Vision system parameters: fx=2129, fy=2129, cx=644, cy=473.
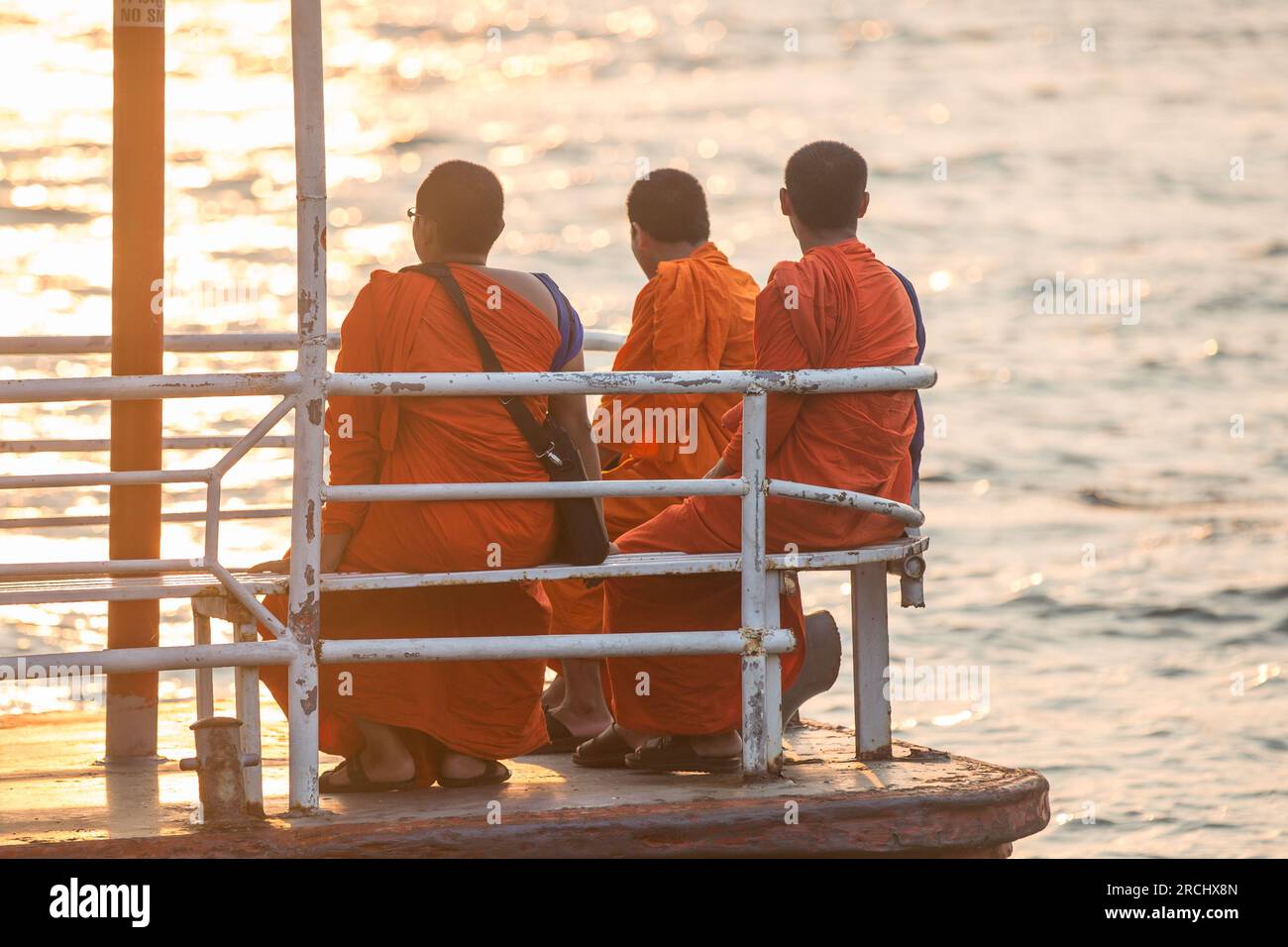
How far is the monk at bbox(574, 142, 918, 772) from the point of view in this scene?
530 cm

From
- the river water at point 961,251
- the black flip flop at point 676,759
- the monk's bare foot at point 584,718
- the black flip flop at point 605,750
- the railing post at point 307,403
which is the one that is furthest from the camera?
the river water at point 961,251

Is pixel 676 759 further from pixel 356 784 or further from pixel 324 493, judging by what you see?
pixel 324 493

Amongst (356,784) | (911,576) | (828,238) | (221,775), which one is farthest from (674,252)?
(221,775)

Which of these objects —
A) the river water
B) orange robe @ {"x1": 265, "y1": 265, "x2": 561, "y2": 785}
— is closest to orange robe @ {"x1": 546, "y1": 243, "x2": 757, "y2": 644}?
orange robe @ {"x1": 265, "y1": 265, "x2": 561, "y2": 785}

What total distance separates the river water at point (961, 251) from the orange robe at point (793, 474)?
4.33 m

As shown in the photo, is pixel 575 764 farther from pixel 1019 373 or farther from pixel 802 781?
pixel 1019 373

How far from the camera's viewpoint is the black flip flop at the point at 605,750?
5676 millimetres

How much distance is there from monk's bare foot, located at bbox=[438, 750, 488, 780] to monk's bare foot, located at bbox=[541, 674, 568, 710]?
2.85ft

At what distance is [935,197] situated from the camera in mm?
27531

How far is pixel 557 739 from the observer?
599 cm

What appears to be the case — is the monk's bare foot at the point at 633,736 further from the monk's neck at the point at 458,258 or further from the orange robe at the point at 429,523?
the monk's neck at the point at 458,258

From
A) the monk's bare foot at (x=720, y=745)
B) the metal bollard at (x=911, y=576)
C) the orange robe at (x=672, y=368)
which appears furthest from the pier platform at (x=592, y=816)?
the orange robe at (x=672, y=368)
